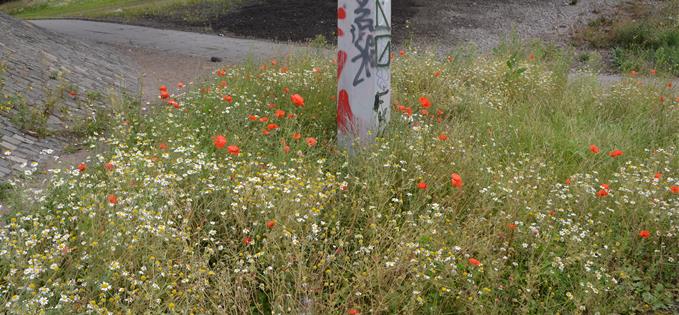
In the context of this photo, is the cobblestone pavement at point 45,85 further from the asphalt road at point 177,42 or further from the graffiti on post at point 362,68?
the graffiti on post at point 362,68

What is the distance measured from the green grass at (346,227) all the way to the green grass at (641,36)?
569 centimetres

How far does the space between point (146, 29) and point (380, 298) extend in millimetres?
11326

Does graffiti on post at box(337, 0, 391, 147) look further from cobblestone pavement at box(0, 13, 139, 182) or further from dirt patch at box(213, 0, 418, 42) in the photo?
dirt patch at box(213, 0, 418, 42)

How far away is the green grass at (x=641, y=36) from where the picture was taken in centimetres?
1034

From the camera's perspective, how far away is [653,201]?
397 cm

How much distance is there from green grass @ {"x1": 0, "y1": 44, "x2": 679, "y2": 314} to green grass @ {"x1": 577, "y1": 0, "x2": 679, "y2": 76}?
5.69 m

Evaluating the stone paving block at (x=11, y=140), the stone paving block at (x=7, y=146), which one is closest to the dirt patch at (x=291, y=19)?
the stone paving block at (x=11, y=140)

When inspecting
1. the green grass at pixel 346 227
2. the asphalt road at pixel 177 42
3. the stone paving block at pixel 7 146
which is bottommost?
the green grass at pixel 346 227

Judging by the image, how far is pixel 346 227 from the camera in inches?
141

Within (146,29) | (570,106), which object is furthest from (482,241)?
(146,29)

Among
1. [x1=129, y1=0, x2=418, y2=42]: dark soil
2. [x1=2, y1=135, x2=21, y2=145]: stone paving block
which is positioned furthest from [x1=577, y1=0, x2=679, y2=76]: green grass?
[x1=2, y1=135, x2=21, y2=145]: stone paving block

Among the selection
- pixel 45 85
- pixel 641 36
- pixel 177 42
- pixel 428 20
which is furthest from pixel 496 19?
pixel 45 85

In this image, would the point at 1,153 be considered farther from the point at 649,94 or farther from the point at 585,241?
the point at 649,94

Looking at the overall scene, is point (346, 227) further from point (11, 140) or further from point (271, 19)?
point (271, 19)
